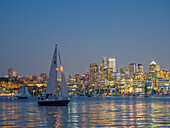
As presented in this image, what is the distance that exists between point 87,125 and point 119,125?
3.46m

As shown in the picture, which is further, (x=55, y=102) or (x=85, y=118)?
(x=55, y=102)

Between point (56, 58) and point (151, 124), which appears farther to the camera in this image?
point (56, 58)

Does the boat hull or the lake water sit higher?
the boat hull

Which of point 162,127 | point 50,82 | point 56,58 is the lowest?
point 162,127

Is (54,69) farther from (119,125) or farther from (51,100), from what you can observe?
(119,125)

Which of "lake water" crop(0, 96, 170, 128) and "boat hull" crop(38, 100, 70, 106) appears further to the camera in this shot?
"boat hull" crop(38, 100, 70, 106)

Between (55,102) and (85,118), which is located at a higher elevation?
(55,102)

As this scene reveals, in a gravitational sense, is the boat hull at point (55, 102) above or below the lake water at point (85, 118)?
above

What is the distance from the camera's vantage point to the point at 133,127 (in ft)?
129

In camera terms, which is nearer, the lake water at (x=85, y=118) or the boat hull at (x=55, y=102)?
the lake water at (x=85, y=118)

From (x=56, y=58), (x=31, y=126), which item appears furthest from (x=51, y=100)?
(x=31, y=126)

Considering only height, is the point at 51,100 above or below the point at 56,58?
below

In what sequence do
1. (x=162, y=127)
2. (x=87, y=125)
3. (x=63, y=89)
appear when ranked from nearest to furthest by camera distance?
1. (x=162, y=127)
2. (x=87, y=125)
3. (x=63, y=89)

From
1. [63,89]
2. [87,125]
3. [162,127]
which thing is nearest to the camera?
[162,127]
